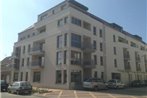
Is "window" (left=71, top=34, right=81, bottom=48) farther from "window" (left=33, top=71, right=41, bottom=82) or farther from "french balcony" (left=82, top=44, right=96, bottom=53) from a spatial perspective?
"window" (left=33, top=71, right=41, bottom=82)

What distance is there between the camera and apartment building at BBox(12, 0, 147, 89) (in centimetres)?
3180

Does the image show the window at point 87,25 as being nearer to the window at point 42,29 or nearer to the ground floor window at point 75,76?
the window at point 42,29

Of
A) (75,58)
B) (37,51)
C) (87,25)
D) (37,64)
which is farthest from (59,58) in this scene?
(87,25)

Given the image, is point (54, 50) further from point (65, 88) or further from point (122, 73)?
point (122, 73)

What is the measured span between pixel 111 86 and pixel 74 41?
9.73m

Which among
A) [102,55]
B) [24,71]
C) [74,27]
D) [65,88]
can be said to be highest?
[74,27]

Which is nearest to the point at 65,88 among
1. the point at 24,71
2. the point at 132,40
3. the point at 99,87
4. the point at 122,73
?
the point at 99,87

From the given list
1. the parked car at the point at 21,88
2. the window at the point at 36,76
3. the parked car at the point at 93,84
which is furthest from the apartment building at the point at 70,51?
the parked car at the point at 21,88

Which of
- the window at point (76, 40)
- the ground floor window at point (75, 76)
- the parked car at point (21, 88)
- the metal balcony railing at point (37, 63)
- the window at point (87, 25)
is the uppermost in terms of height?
the window at point (87, 25)

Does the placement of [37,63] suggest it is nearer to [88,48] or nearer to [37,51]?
[37,51]

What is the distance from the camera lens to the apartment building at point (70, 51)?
31.8m

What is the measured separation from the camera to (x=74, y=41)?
1272 inches

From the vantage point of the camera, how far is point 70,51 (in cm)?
3089

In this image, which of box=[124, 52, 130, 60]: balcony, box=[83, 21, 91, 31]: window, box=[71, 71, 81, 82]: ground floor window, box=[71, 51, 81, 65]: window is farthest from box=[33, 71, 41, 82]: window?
box=[124, 52, 130, 60]: balcony
